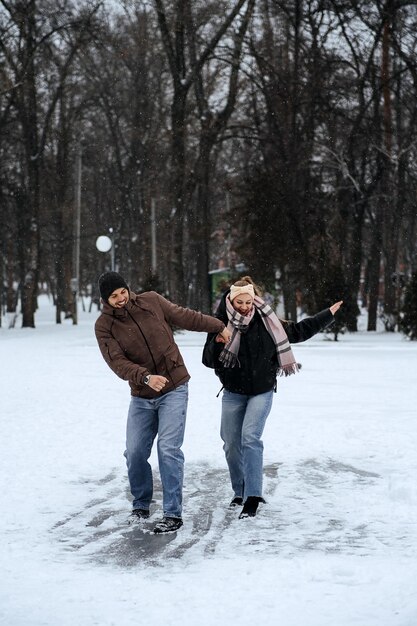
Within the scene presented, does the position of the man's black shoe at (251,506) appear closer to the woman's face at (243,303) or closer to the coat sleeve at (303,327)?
the coat sleeve at (303,327)

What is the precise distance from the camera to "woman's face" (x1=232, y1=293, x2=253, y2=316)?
7.15m

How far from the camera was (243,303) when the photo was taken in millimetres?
7160

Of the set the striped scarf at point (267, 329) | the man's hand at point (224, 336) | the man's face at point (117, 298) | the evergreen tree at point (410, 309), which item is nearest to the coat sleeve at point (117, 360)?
the man's face at point (117, 298)

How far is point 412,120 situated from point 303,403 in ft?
73.0

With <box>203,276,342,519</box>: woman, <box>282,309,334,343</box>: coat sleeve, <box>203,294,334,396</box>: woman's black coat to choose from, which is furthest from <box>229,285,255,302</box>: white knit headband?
<box>282,309,334,343</box>: coat sleeve

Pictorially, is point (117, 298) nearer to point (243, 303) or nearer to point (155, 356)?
point (155, 356)

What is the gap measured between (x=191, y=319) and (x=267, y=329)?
60cm

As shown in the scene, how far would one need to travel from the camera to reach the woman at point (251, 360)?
23.6 ft

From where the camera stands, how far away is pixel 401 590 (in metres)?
5.36

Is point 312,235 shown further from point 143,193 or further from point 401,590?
point 401,590

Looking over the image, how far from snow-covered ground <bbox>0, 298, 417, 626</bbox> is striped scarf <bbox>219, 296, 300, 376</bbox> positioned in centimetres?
99

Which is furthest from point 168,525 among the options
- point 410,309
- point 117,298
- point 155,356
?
point 410,309

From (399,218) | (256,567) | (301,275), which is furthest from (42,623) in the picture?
(399,218)

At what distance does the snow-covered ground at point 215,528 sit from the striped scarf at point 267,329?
39.0 inches
